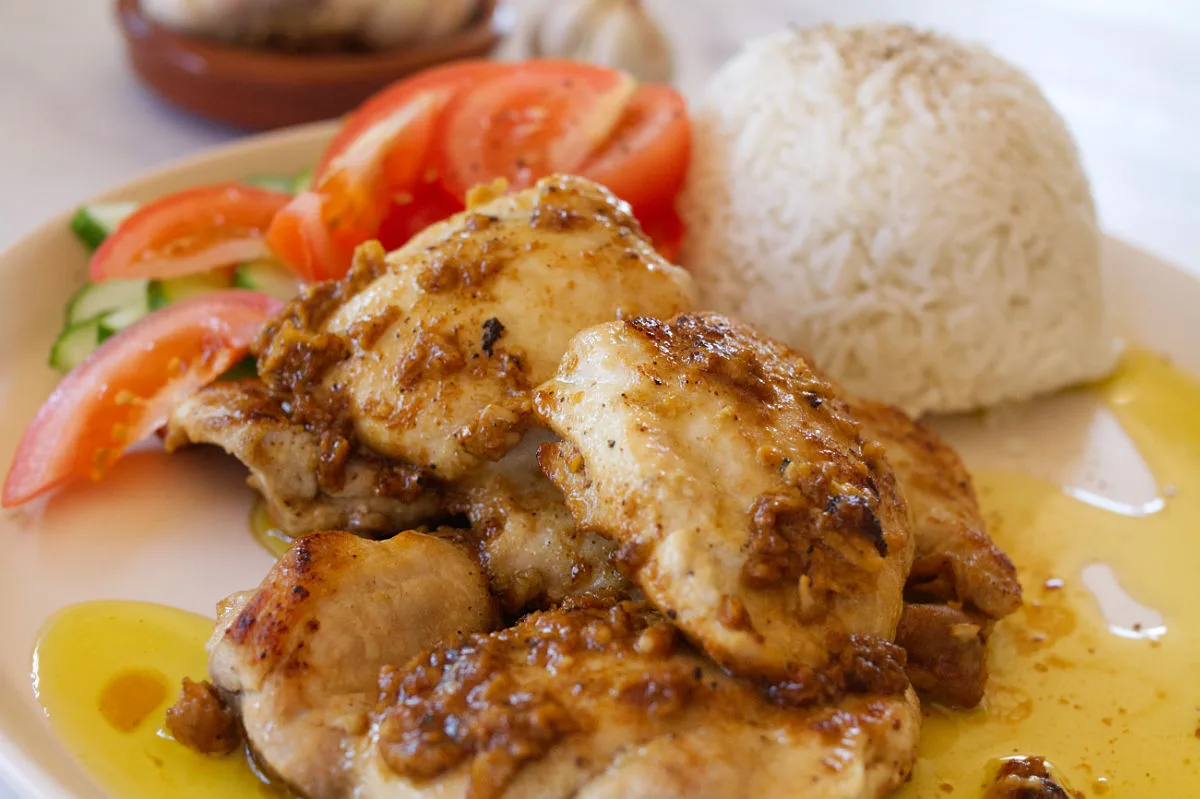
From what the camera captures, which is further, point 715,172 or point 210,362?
point 715,172

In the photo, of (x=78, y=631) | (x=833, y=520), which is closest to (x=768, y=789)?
(x=833, y=520)

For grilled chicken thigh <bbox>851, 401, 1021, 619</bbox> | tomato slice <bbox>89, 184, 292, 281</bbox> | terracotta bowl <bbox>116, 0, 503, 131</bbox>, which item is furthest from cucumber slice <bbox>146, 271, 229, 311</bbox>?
grilled chicken thigh <bbox>851, 401, 1021, 619</bbox>

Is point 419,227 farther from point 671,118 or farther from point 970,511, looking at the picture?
point 970,511

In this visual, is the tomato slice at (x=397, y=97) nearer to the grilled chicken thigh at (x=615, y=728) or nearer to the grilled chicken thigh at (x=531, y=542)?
the grilled chicken thigh at (x=531, y=542)

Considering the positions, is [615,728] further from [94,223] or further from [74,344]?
[94,223]

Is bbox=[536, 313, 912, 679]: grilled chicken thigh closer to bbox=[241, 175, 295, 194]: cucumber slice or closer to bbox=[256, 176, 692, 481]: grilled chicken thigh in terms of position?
bbox=[256, 176, 692, 481]: grilled chicken thigh

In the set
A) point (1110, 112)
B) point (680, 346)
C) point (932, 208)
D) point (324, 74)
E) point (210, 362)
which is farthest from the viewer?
point (1110, 112)
